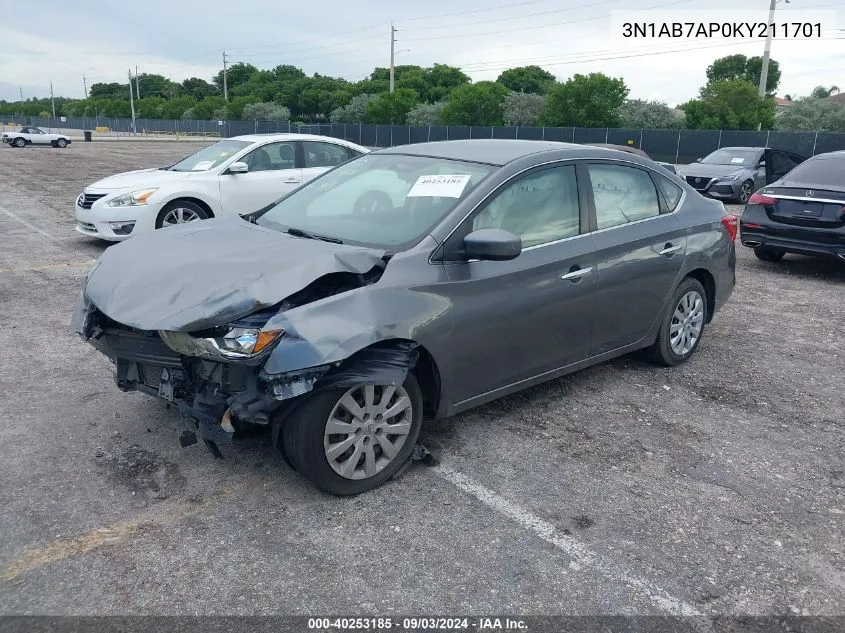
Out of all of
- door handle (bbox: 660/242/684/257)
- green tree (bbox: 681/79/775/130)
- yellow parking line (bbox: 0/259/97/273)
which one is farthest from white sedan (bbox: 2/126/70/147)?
door handle (bbox: 660/242/684/257)

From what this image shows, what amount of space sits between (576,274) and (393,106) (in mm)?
62168

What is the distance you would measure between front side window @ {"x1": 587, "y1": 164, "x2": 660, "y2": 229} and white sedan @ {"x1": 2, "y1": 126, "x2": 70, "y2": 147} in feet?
144

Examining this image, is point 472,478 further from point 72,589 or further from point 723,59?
point 723,59

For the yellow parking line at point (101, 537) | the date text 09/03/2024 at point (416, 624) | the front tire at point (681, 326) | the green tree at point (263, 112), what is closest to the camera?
the date text 09/03/2024 at point (416, 624)

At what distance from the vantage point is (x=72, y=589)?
2.85 metres

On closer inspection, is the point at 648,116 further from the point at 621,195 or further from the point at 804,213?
the point at 621,195

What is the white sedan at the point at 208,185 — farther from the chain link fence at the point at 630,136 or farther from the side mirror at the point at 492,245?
the chain link fence at the point at 630,136

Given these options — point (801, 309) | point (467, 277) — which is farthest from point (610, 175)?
point (801, 309)

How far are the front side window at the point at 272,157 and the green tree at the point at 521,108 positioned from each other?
47.0m

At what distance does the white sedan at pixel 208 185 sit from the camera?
898cm

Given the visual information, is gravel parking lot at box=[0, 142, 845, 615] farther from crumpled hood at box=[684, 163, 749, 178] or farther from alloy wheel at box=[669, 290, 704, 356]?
crumpled hood at box=[684, 163, 749, 178]

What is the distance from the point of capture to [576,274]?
4.36 m

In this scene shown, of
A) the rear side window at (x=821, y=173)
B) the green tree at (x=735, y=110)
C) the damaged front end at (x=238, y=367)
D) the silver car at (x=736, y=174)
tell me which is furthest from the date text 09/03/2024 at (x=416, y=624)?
the green tree at (x=735, y=110)

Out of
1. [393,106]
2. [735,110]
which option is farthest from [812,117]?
[393,106]
